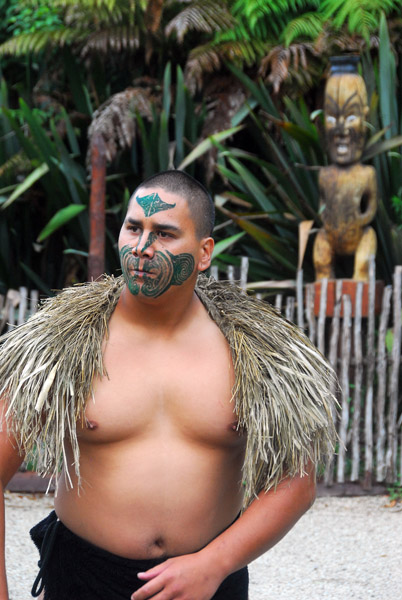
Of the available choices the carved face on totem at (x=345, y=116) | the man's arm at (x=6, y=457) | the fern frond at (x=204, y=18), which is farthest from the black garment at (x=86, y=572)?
the fern frond at (x=204, y=18)

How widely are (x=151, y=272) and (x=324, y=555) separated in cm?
312

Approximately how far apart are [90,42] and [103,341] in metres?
6.52

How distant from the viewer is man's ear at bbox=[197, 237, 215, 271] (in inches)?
86.1

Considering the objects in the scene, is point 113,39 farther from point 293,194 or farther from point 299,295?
point 299,295

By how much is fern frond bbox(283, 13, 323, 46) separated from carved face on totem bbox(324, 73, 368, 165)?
1.61 m

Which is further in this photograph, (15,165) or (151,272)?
(15,165)

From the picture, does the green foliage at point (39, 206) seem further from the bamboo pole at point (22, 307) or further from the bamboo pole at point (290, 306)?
the bamboo pole at point (290, 306)

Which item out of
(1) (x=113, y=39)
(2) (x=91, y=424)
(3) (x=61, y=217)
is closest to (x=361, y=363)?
(3) (x=61, y=217)

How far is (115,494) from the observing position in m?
2.07

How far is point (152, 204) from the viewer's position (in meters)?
2.11

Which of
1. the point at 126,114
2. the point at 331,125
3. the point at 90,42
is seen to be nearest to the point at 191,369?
the point at 331,125

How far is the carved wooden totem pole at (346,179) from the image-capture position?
588 centimetres

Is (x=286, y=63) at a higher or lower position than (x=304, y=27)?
lower

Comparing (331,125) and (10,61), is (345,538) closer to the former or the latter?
(331,125)
